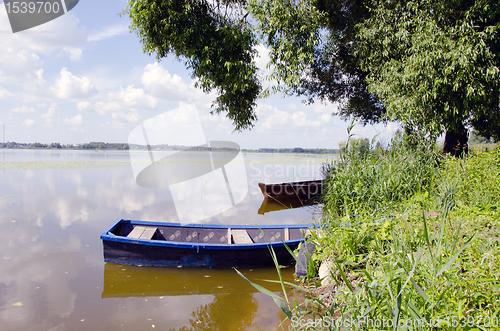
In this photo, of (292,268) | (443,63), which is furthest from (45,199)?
(443,63)

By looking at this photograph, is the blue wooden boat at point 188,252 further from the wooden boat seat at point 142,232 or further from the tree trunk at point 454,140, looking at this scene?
the tree trunk at point 454,140

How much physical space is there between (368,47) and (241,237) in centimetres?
783

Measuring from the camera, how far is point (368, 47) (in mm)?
9758

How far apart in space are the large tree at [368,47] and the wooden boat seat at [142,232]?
552 cm

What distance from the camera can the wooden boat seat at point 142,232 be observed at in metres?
6.26

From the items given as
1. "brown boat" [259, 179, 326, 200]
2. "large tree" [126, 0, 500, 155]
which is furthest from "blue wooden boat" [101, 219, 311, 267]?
"brown boat" [259, 179, 326, 200]

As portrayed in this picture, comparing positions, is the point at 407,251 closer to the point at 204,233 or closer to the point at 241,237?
the point at 241,237

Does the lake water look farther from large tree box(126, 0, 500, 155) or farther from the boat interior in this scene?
large tree box(126, 0, 500, 155)

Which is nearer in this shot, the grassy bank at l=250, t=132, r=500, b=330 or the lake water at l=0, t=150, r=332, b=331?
the grassy bank at l=250, t=132, r=500, b=330

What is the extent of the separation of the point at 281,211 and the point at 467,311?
31.4ft

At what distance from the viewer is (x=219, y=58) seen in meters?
9.81

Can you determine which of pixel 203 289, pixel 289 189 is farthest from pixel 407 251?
pixel 289 189

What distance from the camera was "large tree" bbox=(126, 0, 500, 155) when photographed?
7586 mm

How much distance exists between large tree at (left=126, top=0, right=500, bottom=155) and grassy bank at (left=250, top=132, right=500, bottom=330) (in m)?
1.79
